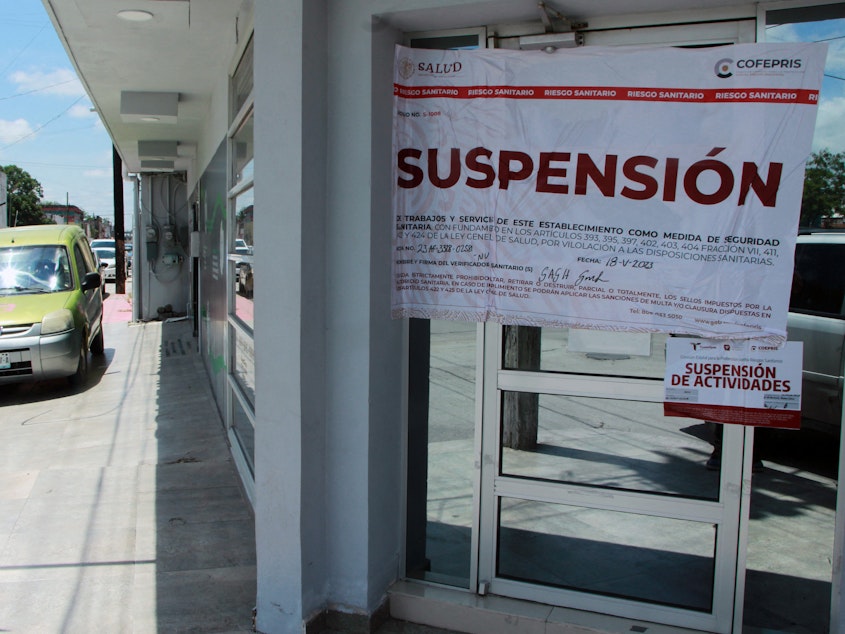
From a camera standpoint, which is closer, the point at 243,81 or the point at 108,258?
the point at 243,81

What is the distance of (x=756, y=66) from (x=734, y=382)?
122cm

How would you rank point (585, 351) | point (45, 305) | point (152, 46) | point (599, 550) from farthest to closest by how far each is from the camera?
1. point (45, 305)
2. point (152, 46)
3. point (599, 550)
4. point (585, 351)

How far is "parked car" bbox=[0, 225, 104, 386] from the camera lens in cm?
909

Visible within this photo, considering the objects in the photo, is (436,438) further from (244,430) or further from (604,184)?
(244,430)

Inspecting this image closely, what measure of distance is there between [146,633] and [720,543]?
260 centimetres

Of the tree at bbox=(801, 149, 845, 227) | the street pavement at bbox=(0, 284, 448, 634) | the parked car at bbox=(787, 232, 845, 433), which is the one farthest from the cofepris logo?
the street pavement at bbox=(0, 284, 448, 634)

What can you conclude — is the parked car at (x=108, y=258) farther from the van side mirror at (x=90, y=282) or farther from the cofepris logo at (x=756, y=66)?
the cofepris logo at (x=756, y=66)

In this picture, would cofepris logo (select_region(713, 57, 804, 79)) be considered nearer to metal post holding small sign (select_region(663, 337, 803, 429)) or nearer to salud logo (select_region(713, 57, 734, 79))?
salud logo (select_region(713, 57, 734, 79))

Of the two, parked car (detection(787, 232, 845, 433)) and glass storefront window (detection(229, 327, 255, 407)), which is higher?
parked car (detection(787, 232, 845, 433))

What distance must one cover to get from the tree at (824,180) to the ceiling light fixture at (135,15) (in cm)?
428

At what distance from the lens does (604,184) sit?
10.2 feet

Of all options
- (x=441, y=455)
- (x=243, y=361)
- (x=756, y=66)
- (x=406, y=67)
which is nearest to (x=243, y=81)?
(x=243, y=361)

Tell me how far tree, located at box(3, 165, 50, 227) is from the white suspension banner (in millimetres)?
72962

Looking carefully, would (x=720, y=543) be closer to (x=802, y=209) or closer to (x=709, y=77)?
(x=802, y=209)
